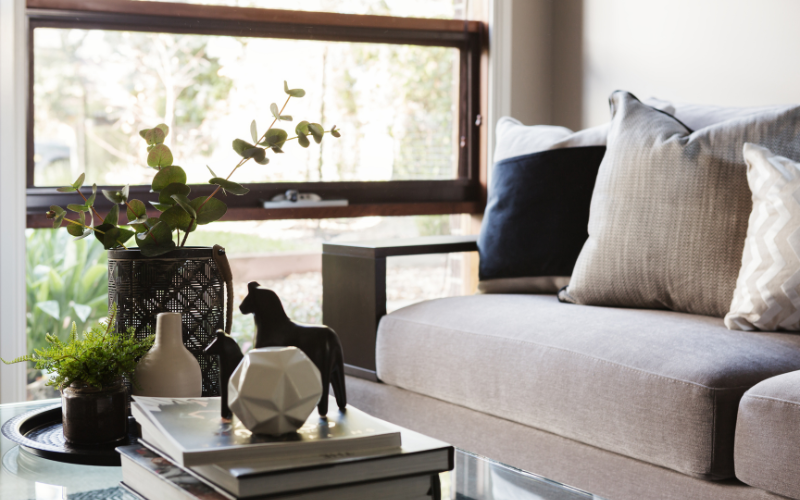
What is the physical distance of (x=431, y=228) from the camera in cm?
350

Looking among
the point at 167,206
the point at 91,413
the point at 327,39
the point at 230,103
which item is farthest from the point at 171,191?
the point at 327,39

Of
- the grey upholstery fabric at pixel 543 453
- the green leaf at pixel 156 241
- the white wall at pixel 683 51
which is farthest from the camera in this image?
the white wall at pixel 683 51

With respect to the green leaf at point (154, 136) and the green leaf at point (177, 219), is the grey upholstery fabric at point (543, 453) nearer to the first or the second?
the green leaf at point (177, 219)

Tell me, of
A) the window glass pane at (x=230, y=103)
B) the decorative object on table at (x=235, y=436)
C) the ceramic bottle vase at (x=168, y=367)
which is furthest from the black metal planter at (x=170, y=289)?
the window glass pane at (x=230, y=103)

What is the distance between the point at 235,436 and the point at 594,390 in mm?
989

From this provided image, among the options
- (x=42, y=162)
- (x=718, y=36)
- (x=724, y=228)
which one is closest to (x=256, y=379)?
(x=724, y=228)

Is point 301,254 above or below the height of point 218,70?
below

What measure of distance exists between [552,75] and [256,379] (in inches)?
118

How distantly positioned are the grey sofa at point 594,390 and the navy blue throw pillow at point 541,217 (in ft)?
0.37

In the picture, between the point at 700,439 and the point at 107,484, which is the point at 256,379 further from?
the point at 700,439

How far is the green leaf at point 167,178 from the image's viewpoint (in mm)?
1310

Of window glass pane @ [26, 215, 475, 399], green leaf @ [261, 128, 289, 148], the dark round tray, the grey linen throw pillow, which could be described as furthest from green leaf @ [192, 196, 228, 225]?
window glass pane @ [26, 215, 475, 399]

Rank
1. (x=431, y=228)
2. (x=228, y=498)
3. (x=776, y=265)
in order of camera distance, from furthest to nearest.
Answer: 1. (x=431, y=228)
2. (x=776, y=265)
3. (x=228, y=498)

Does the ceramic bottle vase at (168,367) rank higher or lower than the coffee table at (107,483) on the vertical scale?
higher
